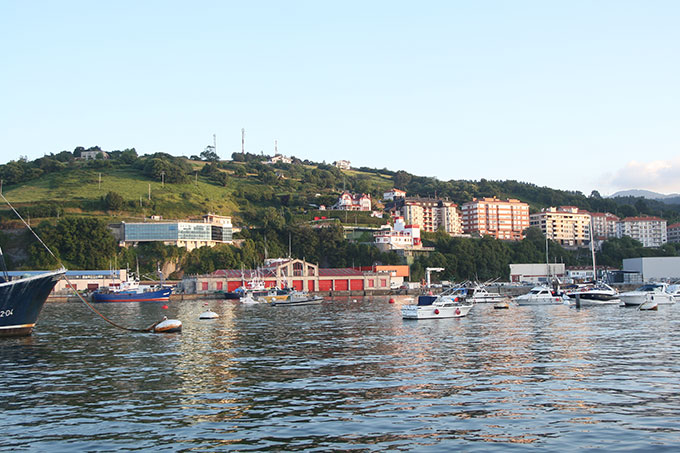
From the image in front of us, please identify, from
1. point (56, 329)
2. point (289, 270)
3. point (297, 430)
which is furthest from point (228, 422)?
point (289, 270)

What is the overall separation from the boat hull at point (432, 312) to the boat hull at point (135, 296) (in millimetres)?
76348

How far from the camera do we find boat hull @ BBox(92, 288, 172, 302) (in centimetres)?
12812

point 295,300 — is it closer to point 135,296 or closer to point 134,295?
point 135,296

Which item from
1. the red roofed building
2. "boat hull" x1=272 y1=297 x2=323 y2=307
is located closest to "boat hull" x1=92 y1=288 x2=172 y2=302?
the red roofed building

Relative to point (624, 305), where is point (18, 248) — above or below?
above

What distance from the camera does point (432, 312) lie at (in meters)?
65.5

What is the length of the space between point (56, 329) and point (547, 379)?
4551 centimetres

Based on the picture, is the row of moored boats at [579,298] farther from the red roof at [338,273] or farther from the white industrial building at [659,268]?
the white industrial building at [659,268]

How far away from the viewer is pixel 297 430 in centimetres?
1983

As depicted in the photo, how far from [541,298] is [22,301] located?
7301 cm

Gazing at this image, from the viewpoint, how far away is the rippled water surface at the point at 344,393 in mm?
18828

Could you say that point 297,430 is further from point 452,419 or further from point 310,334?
point 310,334

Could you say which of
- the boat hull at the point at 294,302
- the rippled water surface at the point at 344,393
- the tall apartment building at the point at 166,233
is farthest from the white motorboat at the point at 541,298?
the tall apartment building at the point at 166,233

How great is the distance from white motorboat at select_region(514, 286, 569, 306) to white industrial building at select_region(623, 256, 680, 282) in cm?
8435
